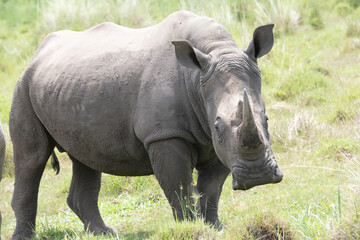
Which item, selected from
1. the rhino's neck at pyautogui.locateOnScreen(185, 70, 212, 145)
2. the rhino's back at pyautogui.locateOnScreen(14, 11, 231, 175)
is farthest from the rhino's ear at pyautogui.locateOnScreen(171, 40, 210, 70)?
the rhino's back at pyautogui.locateOnScreen(14, 11, 231, 175)

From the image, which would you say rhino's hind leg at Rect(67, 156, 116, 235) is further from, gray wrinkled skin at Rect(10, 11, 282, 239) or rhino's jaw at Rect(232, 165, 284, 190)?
rhino's jaw at Rect(232, 165, 284, 190)

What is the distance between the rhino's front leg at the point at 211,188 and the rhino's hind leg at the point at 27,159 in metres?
1.77

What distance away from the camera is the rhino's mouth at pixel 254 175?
4746mm

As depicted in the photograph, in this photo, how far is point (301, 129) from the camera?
8602mm

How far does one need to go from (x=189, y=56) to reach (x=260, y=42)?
1.89 ft

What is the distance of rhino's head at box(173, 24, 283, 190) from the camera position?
15.5 feet

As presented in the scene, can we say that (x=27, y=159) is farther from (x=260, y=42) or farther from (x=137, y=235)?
(x=260, y=42)

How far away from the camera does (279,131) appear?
8.65 meters

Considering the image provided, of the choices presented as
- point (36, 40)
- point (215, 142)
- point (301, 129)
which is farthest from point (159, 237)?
point (36, 40)

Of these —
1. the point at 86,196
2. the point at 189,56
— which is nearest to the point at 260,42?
the point at 189,56

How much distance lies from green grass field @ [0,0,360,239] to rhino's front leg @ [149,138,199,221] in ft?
0.64

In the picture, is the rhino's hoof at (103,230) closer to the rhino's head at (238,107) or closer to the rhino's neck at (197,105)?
the rhino's neck at (197,105)

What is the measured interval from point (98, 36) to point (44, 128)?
1058 millimetres

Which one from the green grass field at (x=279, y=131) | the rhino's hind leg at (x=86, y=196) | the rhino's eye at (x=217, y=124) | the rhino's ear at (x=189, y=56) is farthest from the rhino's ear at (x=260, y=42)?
the rhino's hind leg at (x=86, y=196)
